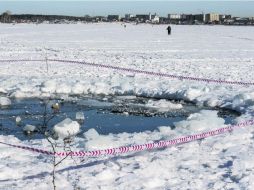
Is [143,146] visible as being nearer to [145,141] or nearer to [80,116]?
[145,141]

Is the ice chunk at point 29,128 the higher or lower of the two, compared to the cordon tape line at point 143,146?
lower

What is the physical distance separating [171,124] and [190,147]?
2.47 m

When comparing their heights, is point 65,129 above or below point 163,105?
above

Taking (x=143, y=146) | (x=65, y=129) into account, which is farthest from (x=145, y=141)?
(x=65, y=129)

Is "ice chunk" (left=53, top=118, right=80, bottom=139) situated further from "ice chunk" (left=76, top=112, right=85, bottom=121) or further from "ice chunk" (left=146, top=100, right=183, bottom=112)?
"ice chunk" (left=146, top=100, right=183, bottom=112)

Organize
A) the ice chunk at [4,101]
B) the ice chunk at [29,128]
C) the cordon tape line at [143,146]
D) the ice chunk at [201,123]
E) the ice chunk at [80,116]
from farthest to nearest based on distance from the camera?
the ice chunk at [4,101] < the ice chunk at [80,116] < the ice chunk at [29,128] < the ice chunk at [201,123] < the cordon tape line at [143,146]

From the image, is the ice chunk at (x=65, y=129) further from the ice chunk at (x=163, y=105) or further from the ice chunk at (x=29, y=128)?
the ice chunk at (x=163, y=105)

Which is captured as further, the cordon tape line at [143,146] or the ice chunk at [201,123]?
the ice chunk at [201,123]

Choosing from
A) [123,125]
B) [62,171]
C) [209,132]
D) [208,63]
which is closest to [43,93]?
[123,125]

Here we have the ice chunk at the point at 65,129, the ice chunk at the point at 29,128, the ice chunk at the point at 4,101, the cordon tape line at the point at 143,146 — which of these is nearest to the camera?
the cordon tape line at the point at 143,146

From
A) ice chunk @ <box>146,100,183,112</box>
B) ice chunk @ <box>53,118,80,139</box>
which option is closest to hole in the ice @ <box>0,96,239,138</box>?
ice chunk @ <box>146,100,183,112</box>

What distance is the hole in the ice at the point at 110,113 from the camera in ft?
35.3

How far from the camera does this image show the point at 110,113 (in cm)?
1223

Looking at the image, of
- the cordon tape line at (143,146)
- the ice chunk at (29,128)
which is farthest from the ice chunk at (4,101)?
the cordon tape line at (143,146)
